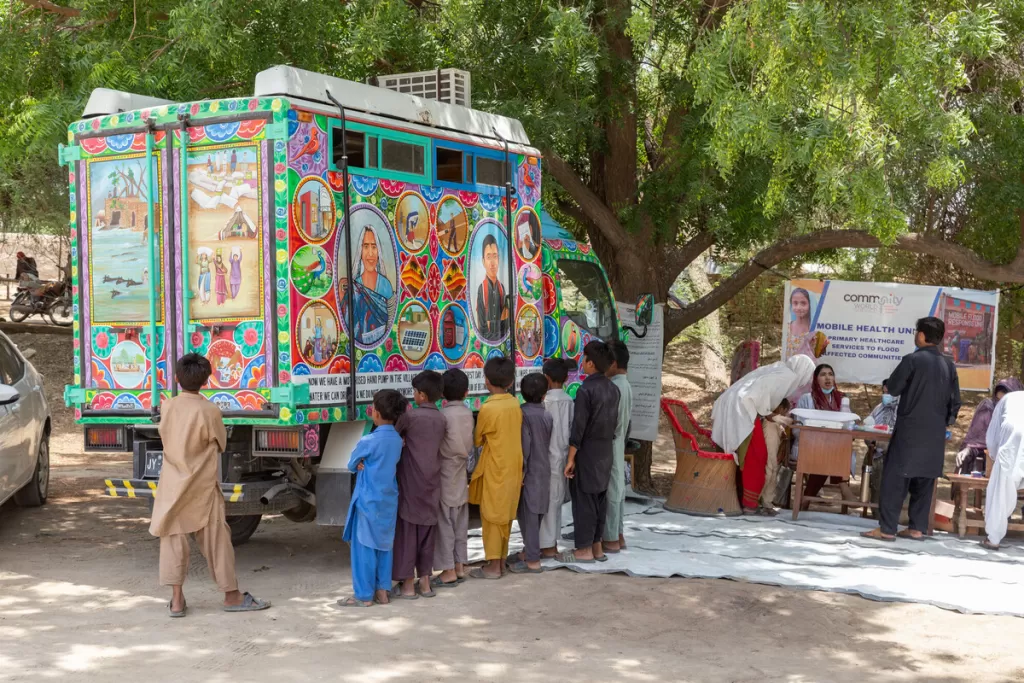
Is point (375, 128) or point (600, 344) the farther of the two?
point (600, 344)

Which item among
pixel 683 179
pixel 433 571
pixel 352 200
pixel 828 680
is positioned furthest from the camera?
pixel 683 179

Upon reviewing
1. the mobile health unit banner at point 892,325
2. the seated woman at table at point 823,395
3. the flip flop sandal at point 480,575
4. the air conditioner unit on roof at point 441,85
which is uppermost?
the air conditioner unit on roof at point 441,85

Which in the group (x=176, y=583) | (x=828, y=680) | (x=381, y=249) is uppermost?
(x=381, y=249)

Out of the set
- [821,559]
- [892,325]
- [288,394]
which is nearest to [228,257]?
[288,394]

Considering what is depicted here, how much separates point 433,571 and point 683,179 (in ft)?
15.5

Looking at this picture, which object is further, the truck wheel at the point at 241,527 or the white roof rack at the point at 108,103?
the truck wheel at the point at 241,527

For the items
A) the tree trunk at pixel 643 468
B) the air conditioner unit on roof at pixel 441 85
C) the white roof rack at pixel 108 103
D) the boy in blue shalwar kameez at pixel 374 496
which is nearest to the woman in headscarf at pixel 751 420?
the tree trunk at pixel 643 468

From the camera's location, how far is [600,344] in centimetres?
743

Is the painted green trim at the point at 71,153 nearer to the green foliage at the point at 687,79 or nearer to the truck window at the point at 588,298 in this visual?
the green foliage at the point at 687,79

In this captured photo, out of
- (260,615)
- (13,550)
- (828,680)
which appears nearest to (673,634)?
(828,680)

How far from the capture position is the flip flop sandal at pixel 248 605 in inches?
248

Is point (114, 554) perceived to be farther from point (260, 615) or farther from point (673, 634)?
point (673, 634)

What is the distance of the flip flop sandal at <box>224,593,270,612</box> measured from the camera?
6.31 m

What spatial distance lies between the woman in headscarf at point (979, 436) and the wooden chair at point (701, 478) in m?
1.85
